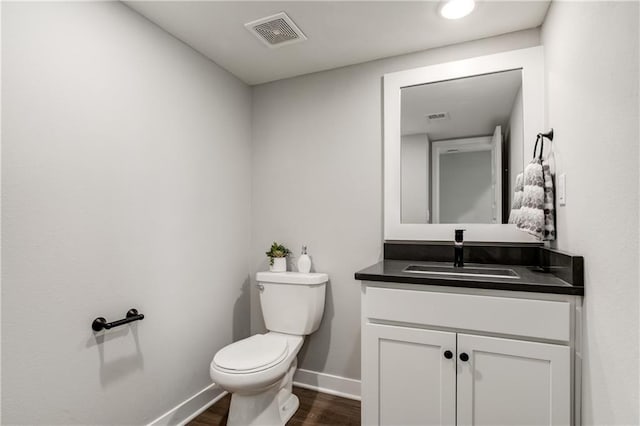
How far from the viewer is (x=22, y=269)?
4.10ft

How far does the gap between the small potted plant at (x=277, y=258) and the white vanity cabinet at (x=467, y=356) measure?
2.86ft

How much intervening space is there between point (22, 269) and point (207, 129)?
124cm

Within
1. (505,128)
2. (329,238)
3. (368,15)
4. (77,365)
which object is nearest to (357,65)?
(368,15)

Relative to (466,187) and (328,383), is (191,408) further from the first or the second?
(466,187)

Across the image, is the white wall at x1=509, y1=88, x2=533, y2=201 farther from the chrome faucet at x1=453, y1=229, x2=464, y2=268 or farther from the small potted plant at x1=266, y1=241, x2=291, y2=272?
the small potted plant at x1=266, y1=241, x2=291, y2=272

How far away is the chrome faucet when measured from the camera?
1862mm

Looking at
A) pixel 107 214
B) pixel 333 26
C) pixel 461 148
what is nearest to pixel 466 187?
pixel 461 148

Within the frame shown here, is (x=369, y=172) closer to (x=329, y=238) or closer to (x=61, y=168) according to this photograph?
(x=329, y=238)

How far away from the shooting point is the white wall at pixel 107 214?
4.12 ft

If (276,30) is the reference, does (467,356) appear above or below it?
below

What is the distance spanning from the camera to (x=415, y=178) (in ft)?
6.96

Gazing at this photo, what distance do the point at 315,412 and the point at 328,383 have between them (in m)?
0.28

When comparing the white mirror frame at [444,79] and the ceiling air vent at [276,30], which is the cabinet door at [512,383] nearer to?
the white mirror frame at [444,79]

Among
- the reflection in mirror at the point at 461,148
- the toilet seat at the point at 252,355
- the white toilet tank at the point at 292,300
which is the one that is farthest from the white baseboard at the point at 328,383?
the reflection in mirror at the point at 461,148
